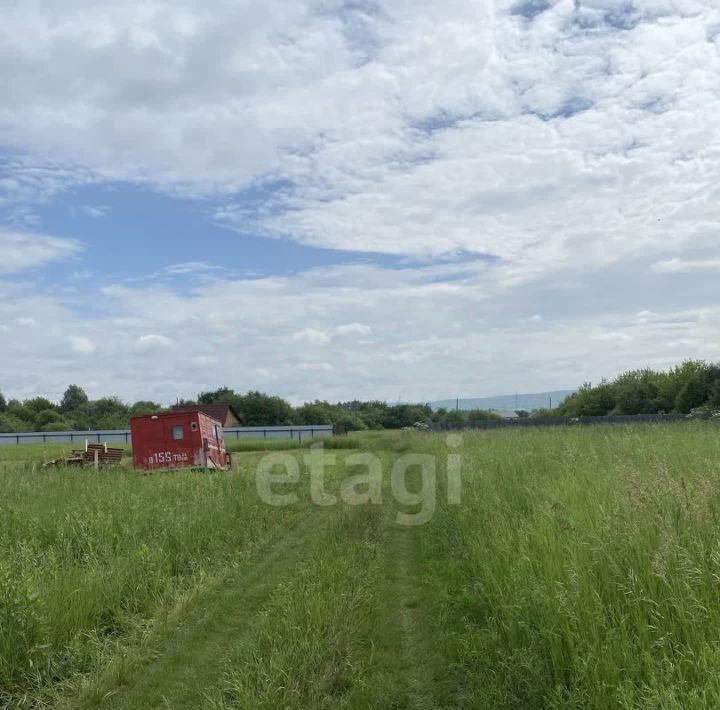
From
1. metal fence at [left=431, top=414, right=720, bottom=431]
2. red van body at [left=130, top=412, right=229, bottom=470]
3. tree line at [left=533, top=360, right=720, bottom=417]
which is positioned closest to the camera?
red van body at [left=130, top=412, right=229, bottom=470]

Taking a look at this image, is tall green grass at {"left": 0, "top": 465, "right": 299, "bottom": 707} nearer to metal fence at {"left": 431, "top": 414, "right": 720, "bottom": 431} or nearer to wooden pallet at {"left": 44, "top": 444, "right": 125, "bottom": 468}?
Result: wooden pallet at {"left": 44, "top": 444, "right": 125, "bottom": 468}

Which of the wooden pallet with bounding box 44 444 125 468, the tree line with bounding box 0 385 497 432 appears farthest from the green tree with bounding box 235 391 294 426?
the wooden pallet with bounding box 44 444 125 468

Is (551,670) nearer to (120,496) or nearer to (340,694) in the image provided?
(340,694)

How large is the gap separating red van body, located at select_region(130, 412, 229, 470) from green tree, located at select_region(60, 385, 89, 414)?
333 ft

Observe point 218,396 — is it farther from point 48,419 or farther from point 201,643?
point 201,643

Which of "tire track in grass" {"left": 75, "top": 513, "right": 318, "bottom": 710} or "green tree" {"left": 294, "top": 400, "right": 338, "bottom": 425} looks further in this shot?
"green tree" {"left": 294, "top": 400, "right": 338, "bottom": 425}

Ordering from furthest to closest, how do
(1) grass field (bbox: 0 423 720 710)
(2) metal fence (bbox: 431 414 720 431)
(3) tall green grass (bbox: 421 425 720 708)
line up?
(2) metal fence (bbox: 431 414 720 431) < (1) grass field (bbox: 0 423 720 710) < (3) tall green grass (bbox: 421 425 720 708)

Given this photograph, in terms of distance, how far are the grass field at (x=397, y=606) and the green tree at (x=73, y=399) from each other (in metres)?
118

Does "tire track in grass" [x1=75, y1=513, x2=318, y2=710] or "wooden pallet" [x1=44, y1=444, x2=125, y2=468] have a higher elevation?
"wooden pallet" [x1=44, y1=444, x2=125, y2=468]

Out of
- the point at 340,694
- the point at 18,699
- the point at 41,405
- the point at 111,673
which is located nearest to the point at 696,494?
the point at 340,694

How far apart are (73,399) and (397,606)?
12613 centimetres

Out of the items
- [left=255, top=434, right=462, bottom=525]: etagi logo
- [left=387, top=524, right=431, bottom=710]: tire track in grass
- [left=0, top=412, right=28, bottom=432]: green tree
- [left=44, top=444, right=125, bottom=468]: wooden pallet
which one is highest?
[left=0, top=412, right=28, bottom=432]: green tree

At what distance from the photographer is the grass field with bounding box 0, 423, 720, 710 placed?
4.33 m

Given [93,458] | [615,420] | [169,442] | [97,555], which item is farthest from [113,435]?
[97,555]
